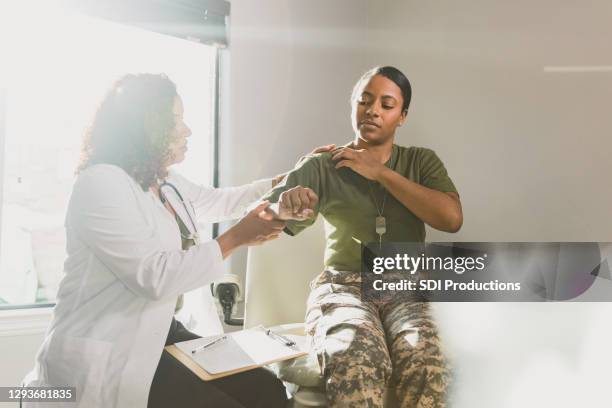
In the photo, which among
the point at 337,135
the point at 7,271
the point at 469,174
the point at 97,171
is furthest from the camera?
the point at 337,135

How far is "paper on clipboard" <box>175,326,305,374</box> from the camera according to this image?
1045mm

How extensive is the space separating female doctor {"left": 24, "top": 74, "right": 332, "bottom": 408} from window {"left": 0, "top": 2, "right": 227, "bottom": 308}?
60cm

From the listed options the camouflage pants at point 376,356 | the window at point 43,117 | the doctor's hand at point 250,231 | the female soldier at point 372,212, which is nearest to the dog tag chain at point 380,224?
the female soldier at point 372,212

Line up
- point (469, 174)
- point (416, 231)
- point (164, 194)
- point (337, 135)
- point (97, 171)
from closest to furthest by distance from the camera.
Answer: point (97, 171)
point (164, 194)
point (416, 231)
point (469, 174)
point (337, 135)

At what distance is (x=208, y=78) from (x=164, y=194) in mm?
1031

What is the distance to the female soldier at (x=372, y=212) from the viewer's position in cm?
113

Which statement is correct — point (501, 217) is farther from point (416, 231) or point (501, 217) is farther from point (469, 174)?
point (416, 231)

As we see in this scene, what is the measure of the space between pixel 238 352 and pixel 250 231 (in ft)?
0.87

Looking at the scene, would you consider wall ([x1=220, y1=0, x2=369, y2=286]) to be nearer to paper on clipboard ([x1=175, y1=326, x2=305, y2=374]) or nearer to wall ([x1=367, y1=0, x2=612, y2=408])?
wall ([x1=367, y1=0, x2=612, y2=408])

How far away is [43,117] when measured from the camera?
64.0 inches

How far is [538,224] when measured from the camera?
1823 mm

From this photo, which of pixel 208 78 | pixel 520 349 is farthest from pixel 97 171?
pixel 208 78

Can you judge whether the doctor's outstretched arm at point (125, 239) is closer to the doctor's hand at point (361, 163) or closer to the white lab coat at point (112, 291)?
the white lab coat at point (112, 291)

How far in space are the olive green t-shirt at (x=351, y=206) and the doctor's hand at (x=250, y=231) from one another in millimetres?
218
